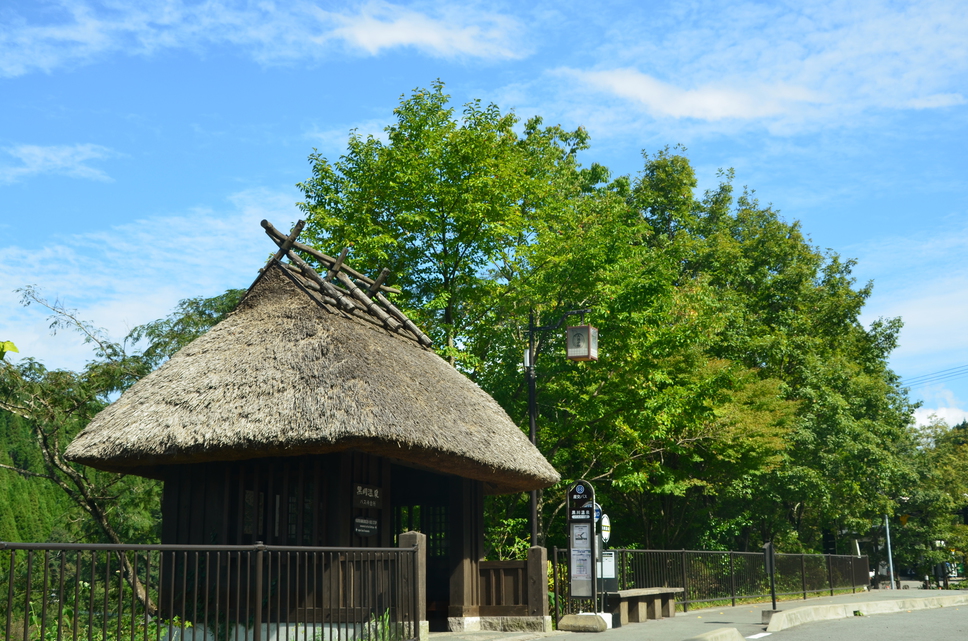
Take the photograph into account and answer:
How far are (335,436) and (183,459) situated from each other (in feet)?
8.89

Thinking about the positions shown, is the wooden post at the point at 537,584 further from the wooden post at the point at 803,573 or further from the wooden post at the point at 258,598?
the wooden post at the point at 803,573

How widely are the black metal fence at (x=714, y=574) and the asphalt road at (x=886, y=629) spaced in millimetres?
3632

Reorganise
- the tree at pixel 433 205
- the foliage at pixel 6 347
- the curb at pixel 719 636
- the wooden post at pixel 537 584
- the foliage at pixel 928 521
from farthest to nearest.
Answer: the foliage at pixel 928 521 → the tree at pixel 433 205 → the wooden post at pixel 537 584 → the curb at pixel 719 636 → the foliage at pixel 6 347

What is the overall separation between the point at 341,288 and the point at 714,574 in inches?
530

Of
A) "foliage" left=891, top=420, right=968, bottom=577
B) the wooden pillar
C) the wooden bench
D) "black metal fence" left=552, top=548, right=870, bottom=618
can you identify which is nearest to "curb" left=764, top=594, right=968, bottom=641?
the wooden bench

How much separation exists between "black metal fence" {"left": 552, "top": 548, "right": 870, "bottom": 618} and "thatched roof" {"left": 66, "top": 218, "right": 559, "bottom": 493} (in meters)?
2.79

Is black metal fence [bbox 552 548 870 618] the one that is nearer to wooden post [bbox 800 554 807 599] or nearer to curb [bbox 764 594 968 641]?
wooden post [bbox 800 554 807 599]

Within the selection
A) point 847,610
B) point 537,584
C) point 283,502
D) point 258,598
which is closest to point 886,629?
point 847,610

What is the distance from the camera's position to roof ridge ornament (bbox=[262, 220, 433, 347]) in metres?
16.1

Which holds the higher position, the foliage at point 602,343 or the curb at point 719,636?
the foliage at point 602,343

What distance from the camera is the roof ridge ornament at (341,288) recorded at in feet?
52.7

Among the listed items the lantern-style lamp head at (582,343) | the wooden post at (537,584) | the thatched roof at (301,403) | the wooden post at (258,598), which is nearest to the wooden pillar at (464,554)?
the thatched roof at (301,403)

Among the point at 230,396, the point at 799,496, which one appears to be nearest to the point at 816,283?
the point at 799,496

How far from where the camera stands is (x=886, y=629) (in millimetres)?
15617
